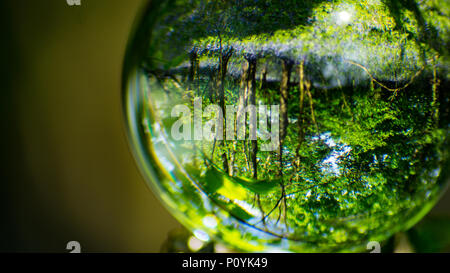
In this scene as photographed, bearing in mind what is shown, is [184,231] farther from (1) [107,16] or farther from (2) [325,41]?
(1) [107,16]

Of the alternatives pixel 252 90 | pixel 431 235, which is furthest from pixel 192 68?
pixel 431 235

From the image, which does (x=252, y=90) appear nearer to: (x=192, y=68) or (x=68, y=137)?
(x=192, y=68)

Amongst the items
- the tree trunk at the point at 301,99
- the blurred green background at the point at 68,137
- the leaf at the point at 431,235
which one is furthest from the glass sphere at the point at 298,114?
the blurred green background at the point at 68,137

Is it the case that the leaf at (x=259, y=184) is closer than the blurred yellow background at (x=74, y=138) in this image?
Yes

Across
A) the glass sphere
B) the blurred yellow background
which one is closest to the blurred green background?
the blurred yellow background

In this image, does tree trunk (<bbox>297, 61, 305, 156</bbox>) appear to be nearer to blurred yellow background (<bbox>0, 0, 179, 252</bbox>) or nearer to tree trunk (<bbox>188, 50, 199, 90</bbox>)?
Result: tree trunk (<bbox>188, 50, 199, 90</bbox>)

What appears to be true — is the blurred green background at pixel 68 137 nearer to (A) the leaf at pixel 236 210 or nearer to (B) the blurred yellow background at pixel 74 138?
(B) the blurred yellow background at pixel 74 138

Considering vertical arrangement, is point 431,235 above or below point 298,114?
below
